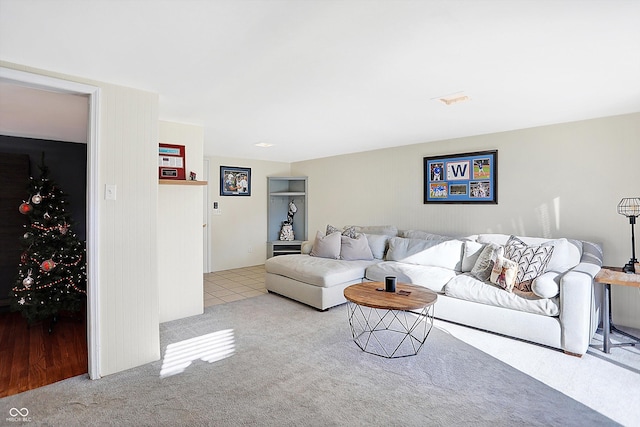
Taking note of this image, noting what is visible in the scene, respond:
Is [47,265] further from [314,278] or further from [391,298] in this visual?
[391,298]

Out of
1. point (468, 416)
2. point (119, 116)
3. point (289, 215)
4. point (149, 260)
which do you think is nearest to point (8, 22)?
point (119, 116)

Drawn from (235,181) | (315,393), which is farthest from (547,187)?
(235,181)

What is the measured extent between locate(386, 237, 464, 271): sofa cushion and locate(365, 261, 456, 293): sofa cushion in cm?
13

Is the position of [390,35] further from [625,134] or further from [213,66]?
[625,134]

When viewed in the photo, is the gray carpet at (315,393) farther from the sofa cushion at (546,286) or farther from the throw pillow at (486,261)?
the throw pillow at (486,261)

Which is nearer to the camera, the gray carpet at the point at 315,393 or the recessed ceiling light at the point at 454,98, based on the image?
the gray carpet at the point at 315,393

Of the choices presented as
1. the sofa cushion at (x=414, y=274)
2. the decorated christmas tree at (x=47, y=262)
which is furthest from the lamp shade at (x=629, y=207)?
the decorated christmas tree at (x=47, y=262)

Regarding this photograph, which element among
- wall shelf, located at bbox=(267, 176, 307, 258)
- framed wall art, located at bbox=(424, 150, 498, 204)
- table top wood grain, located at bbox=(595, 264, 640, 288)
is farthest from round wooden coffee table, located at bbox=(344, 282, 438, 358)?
wall shelf, located at bbox=(267, 176, 307, 258)

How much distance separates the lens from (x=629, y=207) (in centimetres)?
310

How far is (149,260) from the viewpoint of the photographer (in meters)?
2.74

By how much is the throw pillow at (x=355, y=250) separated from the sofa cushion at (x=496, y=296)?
134 centimetres

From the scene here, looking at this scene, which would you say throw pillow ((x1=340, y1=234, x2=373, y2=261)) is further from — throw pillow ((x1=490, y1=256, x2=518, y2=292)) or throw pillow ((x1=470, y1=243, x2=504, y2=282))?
throw pillow ((x1=490, y1=256, x2=518, y2=292))

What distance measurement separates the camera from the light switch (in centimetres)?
252

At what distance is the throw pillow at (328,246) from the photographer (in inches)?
188
